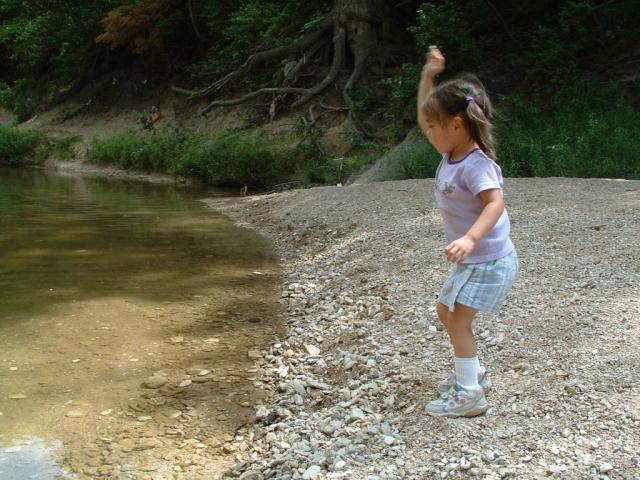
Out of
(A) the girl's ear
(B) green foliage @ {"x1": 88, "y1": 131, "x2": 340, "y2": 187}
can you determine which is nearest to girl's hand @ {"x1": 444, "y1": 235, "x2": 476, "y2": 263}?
(A) the girl's ear

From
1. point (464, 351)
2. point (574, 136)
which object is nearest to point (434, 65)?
point (464, 351)

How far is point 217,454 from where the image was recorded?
338 centimetres

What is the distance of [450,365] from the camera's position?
368 centimetres

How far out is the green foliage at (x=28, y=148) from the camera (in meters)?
20.7

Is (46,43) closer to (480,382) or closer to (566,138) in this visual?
(566,138)

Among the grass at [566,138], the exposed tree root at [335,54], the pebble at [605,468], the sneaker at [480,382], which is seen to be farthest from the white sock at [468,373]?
the exposed tree root at [335,54]

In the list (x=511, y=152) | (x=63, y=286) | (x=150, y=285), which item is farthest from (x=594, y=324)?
(x=511, y=152)

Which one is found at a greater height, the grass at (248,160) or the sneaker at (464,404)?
the grass at (248,160)

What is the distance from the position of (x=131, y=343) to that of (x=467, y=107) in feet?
10.1

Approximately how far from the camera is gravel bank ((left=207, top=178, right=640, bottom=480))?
9.18 ft

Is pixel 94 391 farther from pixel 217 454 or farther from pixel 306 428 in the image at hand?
pixel 306 428

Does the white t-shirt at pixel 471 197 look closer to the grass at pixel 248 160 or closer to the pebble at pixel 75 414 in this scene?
the pebble at pixel 75 414

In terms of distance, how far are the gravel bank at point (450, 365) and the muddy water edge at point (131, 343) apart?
0.89ft

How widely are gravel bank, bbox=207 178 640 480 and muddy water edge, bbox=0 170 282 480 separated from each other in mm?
271
